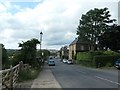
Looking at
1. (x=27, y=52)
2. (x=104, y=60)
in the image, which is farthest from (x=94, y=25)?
(x=27, y=52)

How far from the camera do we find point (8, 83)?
1395cm

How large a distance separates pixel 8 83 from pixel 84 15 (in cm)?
7679

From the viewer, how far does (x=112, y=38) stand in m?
83.5

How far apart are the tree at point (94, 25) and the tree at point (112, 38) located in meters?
1.54

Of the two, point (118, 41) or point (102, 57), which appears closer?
point (102, 57)

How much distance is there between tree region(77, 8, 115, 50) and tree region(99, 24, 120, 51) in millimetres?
1545

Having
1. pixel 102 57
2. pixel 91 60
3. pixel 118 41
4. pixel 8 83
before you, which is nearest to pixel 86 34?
pixel 118 41

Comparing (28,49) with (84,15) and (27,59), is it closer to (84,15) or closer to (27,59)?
(27,59)

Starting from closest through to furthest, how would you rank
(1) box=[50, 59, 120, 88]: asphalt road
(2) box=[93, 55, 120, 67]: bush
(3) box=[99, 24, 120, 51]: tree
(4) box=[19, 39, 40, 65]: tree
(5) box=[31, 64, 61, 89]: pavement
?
(5) box=[31, 64, 61, 89]: pavement → (1) box=[50, 59, 120, 88]: asphalt road → (4) box=[19, 39, 40, 65]: tree → (2) box=[93, 55, 120, 67]: bush → (3) box=[99, 24, 120, 51]: tree

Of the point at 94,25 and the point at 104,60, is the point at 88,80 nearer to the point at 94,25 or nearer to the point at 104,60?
the point at 104,60

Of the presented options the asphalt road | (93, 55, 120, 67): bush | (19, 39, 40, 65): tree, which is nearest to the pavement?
the asphalt road

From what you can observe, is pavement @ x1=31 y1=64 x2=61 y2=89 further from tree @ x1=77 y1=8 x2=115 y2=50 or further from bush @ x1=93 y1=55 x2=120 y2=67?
tree @ x1=77 y1=8 x2=115 y2=50

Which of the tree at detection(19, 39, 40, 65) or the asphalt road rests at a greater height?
the tree at detection(19, 39, 40, 65)

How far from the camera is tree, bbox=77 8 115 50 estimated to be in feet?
282
